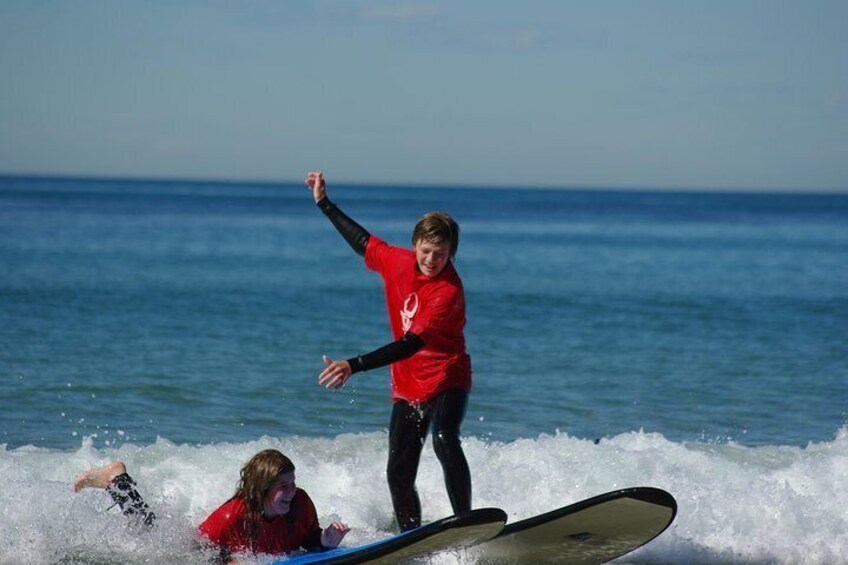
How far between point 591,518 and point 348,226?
1.98 meters

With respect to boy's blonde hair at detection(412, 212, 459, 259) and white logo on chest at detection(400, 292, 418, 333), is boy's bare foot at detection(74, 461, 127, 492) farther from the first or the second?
boy's blonde hair at detection(412, 212, 459, 259)

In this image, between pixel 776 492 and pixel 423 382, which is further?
pixel 776 492

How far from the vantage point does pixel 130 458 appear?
8742mm

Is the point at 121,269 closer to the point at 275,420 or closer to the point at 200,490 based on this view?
the point at 275,420

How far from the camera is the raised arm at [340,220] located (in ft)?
21.9

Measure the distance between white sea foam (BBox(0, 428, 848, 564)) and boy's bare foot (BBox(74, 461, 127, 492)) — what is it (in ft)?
0.30

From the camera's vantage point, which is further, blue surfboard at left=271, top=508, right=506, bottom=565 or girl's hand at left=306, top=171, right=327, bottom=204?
girl's hand at left=306, top=171, right=327, bottom=204

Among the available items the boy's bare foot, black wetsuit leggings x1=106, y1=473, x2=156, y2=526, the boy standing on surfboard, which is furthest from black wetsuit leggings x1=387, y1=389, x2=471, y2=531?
the boy's bare foot

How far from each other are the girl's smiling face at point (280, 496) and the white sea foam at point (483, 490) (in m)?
0.55

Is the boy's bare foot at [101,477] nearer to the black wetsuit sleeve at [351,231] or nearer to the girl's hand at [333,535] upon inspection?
the girl's hand at [333,535]

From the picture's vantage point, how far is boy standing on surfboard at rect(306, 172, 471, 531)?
20.3 ft

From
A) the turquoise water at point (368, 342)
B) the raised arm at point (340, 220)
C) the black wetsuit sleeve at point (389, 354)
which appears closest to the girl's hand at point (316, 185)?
the raised arm at point (340, 220)

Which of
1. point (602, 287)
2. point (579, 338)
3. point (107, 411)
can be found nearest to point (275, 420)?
point (107, 411)

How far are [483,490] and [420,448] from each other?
1.82 meters
